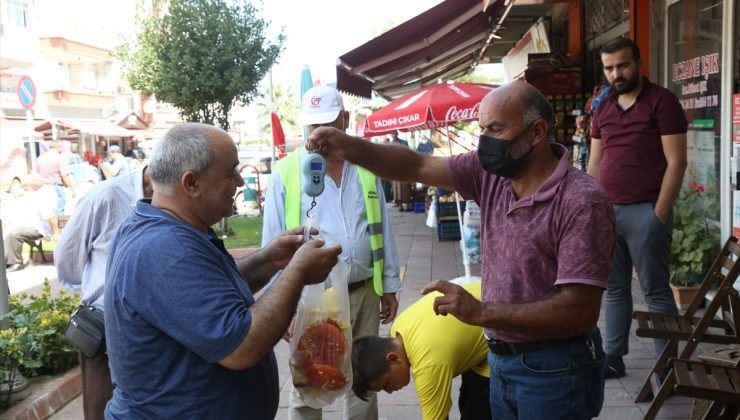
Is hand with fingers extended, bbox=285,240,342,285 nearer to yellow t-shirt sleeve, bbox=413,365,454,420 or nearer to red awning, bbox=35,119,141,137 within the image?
yellow t-shirt sleeve, bbox=413,365,454,420

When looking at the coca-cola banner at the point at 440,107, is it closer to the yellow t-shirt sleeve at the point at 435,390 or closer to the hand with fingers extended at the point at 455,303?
the yellow t-shirt sleeve at the point at 435,390

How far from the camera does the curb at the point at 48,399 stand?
4270 millimetres

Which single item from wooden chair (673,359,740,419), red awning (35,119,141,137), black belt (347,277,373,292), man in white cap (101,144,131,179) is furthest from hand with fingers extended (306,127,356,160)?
red awning (35,119,141,137)

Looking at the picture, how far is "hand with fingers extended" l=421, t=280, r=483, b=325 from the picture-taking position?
80.9 inches

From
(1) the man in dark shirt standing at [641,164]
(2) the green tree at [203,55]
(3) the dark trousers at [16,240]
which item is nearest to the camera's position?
(1) the man in dark shirt standing at [641,164]

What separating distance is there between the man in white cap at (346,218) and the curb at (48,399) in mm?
1969

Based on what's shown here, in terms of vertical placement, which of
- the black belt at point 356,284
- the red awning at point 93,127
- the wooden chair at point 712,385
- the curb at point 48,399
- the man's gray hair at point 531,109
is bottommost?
the curb at point 48,399

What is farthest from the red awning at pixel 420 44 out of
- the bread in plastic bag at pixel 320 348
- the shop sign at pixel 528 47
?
the bread in plastic bag at pixel 320 348

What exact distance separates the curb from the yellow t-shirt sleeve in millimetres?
2846

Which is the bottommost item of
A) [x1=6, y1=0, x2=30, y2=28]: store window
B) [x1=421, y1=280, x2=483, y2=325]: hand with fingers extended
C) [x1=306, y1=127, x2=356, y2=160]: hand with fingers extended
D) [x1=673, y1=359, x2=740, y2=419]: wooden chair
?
[x1=673, y1=359, x2=740, y2=419]: wooden chair

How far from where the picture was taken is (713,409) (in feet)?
9.45

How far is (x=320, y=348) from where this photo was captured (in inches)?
Result: 97.2

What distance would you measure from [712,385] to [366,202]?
1.77 m

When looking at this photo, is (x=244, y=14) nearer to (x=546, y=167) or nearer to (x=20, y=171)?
(x=546, y=167)
